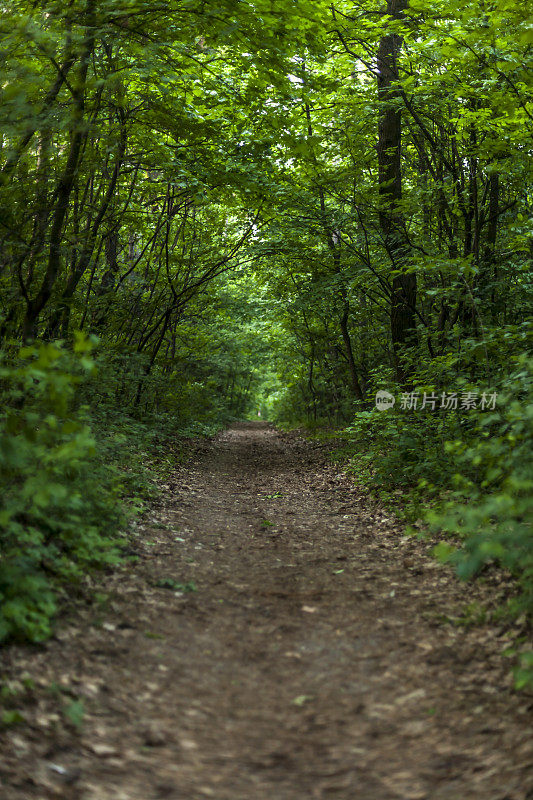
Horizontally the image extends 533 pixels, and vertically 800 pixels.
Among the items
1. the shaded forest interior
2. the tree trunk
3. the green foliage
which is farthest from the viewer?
the tree trunk

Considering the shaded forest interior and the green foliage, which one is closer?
the green foliage

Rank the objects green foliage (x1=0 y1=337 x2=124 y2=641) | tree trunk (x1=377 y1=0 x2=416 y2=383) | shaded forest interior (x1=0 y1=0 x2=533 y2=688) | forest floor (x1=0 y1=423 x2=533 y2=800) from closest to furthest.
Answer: forest floor (x1=0 y1=423 x2=533 y2=800), green foliage (x1=0 y1=337 x2=124 y2=641), shaded forest interior (x1=0 y1=0 x2=533 y2=688), tree trunk (x1=377 y1=0 x2=416 y2=383)

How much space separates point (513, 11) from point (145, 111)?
4806mm

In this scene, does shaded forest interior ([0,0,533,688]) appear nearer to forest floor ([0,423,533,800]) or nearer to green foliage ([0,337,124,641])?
green foliage ([0,337,124,641])

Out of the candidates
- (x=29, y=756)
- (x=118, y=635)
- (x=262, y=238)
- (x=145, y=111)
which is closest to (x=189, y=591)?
(x=118, y=635)

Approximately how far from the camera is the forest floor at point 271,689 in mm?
2418

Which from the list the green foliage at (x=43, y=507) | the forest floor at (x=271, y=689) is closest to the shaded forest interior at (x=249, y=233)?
the green foliage at (x=43, y=507)

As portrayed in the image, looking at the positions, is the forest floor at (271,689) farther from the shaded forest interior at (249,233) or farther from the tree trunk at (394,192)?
the tree trunk at (394,192)

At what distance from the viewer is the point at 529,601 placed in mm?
3480

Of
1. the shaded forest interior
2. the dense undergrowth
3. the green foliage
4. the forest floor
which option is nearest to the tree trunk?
the shaded forest interior

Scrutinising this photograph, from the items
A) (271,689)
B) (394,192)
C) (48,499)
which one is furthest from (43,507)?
(394,192)

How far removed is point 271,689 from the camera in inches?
127

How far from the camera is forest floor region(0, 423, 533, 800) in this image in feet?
7.93

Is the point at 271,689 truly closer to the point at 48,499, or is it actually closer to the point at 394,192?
the point at 48,499
